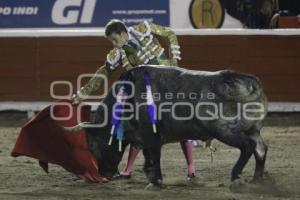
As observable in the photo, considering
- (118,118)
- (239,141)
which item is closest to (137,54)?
(118,118)

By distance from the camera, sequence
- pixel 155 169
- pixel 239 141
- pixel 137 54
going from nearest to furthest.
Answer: pixel 239 141
pixel 155 169
pixel 137 54

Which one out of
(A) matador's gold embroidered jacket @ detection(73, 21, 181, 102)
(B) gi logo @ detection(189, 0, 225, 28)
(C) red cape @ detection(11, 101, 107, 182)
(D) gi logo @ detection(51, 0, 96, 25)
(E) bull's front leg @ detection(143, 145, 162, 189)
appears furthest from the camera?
(D) gi logo @ detection(51, 0, 96, 25)

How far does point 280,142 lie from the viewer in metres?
7.98

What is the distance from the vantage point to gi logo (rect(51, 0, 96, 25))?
11.8 m

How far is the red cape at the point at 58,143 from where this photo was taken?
5.59m

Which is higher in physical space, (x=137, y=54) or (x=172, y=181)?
(x=137, y=54)

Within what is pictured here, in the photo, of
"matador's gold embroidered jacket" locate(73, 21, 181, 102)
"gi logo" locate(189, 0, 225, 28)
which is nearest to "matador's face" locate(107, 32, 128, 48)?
"matador's gold embroidered jacket" locate(73, 21, 181, 102)

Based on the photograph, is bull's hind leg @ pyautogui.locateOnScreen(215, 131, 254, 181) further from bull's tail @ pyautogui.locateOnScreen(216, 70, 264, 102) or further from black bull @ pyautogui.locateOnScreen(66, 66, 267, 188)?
bull's tail @ pyautogui.locateOnScreen(216, 70, 264, 102)

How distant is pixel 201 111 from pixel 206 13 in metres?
6.52

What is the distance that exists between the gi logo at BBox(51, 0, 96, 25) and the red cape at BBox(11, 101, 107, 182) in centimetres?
628

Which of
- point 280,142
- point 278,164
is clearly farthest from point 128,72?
point 280,142

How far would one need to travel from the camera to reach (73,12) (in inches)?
467

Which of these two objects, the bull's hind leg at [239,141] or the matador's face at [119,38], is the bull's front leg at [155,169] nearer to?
the bull's hind leg at [239,141]

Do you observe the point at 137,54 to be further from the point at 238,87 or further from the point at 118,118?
the point at 238,87
